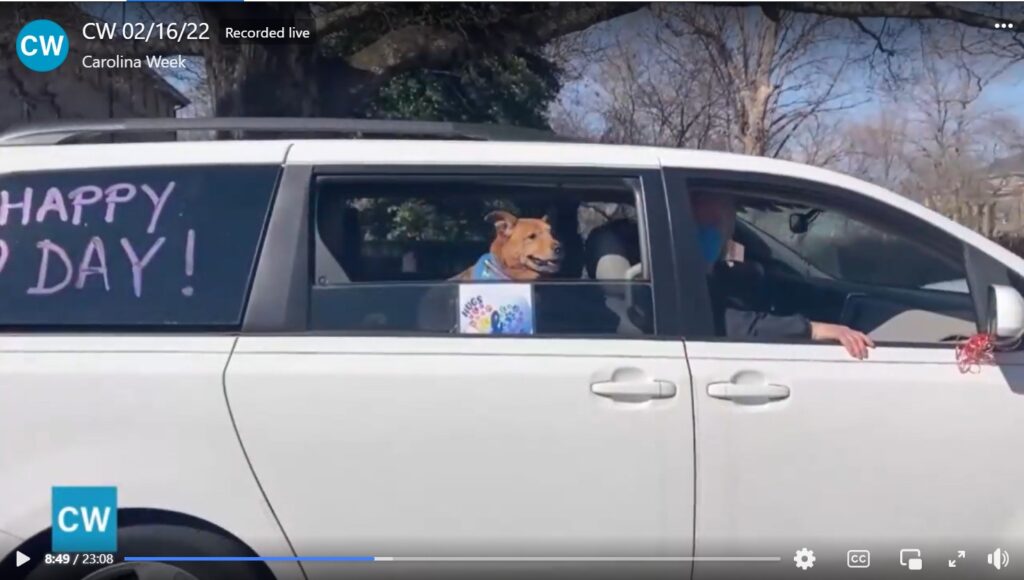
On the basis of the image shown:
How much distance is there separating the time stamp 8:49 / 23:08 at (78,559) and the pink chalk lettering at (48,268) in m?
0.73

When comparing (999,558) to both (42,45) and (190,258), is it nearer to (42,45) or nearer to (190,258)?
(190,258)

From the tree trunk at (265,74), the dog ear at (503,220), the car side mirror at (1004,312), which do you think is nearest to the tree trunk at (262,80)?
the tree trunk at (265,74)

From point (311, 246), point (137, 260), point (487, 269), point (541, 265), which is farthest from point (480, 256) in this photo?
point (137, 260)

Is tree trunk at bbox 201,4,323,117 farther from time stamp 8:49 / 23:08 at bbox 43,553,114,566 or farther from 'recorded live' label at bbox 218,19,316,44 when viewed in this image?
time stamp 8:49 / 23:08 at bbox 43,553,114,566

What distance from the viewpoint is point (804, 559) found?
305cm

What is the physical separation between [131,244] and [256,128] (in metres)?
0.53

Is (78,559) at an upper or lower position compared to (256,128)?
lower

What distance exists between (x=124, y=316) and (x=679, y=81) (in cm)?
565

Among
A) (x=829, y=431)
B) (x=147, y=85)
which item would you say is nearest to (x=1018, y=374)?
(x=829, y=431)

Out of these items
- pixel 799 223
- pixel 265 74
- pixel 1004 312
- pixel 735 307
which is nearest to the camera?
pixel 1004 312

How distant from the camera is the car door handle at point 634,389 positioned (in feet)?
9.70

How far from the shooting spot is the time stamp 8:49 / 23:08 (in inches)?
118

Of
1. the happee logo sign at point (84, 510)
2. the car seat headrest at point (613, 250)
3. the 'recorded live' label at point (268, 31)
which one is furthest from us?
the 'recorded live' label at point (268, 31)

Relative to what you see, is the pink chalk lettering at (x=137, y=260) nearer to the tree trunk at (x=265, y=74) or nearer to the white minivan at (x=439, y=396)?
the white minivan at (x=439, y=396)
